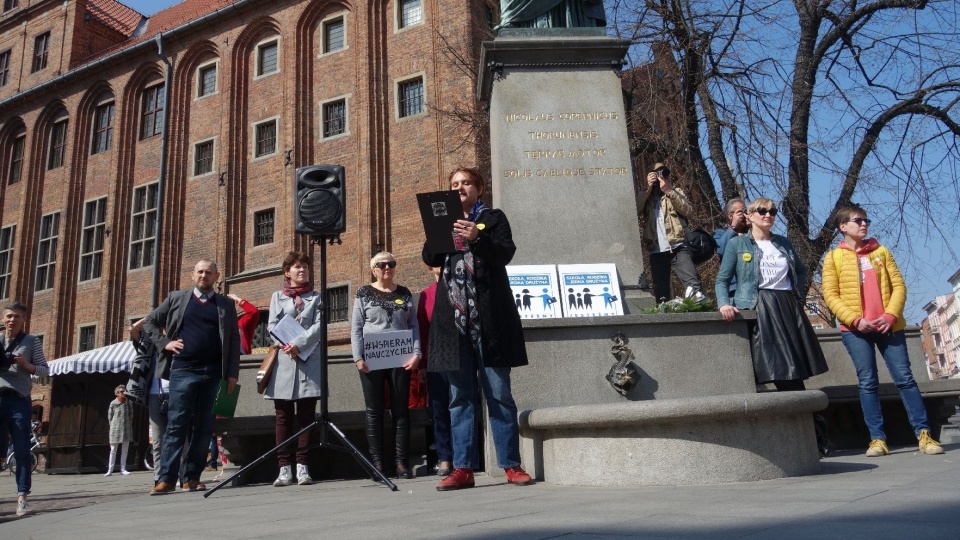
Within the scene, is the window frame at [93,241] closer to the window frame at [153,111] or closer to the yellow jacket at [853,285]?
the window frame at [153,111]

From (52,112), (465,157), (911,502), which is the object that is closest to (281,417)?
(911,502)

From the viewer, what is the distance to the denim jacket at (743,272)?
590cm

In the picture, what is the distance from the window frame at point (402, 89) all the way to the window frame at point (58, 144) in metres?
16.1

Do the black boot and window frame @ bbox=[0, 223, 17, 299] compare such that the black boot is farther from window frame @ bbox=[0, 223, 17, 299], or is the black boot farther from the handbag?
window frame @ bbox=[0, 223, 17, 299]

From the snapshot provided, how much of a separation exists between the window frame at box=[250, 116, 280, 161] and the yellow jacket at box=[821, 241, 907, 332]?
22187mm

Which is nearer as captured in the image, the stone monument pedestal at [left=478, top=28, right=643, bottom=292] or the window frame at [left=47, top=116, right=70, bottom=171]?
the stone monument pedestal at [left=478, top=28, right=643, bottom=292]

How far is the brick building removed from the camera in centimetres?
2347

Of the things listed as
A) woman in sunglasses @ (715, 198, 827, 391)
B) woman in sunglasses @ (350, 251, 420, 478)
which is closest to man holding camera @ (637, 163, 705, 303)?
woman in sunglasses @ (715, 198, 827, 391)

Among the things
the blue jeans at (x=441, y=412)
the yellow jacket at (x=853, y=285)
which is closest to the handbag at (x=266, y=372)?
the blue jeans at (x=441, y=412)

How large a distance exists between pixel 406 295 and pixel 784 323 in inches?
115

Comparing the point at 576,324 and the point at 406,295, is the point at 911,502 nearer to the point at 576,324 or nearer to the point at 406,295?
the point at 576,324

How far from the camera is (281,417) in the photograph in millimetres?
6129

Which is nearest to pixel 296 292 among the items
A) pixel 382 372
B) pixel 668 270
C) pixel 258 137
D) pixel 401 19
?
pixel 382 372

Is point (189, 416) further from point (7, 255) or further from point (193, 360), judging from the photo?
point (7, 255)
